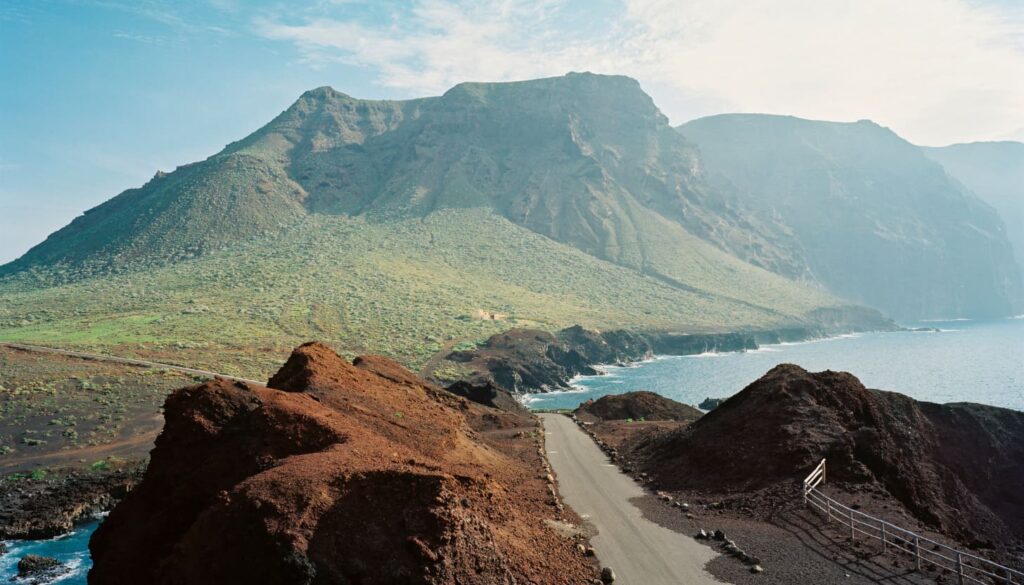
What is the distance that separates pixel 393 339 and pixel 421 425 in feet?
243

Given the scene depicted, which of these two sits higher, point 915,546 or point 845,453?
point 845,453

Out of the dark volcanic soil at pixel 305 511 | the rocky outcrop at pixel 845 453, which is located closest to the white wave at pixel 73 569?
the dark volcanic soil at pixel 305 511

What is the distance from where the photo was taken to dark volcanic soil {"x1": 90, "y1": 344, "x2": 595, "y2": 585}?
48.0 ft

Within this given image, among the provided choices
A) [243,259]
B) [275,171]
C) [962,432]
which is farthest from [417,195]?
[962,432]

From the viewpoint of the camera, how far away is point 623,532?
2111 centimetres

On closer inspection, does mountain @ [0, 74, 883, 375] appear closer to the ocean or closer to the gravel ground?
the ocean

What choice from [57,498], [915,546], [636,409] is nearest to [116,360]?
[57,498]

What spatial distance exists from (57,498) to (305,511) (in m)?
26.0

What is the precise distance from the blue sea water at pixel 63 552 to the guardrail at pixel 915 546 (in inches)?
1054

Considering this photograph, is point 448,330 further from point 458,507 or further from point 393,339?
point 458,507

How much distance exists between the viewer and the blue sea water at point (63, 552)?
23.5 meters

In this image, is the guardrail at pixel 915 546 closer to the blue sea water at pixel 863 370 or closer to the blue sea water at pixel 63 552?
the blue sea water at pixel 63 552

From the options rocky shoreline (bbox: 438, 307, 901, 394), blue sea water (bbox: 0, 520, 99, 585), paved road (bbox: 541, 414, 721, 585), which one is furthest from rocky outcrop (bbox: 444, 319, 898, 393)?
blue sea water (bbox: 0, 520, 99, 585)

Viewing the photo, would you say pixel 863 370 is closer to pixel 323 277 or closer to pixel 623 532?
pixel 323 277
